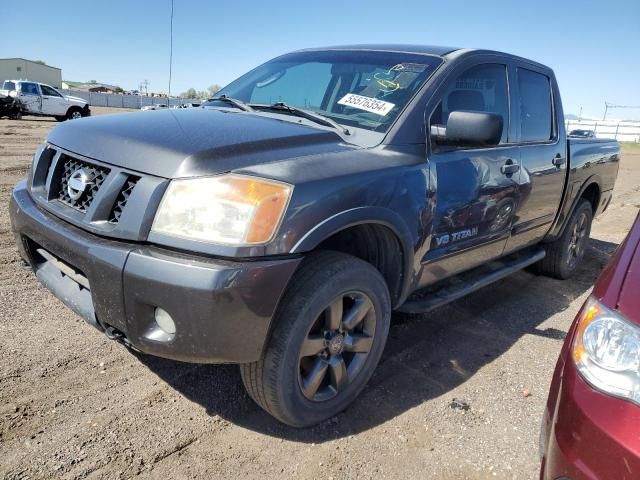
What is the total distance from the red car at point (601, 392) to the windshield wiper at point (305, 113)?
1485 millimetres

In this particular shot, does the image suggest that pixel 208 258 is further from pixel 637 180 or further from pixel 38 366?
pixel 637 180

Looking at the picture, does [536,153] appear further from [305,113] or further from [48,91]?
[48,91]

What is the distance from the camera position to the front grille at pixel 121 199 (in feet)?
6.82

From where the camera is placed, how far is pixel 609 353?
147 cm

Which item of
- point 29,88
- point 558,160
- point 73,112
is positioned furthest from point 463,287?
point 73,112

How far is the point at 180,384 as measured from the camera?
2666 millimetres

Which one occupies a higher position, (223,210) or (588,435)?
(223,210)

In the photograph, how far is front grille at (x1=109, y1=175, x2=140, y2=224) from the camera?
6.82 ft

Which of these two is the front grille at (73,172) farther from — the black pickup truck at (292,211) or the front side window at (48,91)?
the front side window at (48,91)

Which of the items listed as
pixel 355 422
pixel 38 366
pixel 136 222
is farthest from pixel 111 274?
pixel 355 422

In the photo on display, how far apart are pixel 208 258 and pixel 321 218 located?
490mm

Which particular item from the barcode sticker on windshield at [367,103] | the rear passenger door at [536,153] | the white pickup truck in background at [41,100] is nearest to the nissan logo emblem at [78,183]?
the barcode sticker on windshield at [367,103]

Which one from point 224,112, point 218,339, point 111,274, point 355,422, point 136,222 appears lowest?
point 355,422

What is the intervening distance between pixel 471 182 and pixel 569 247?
2.56 m
